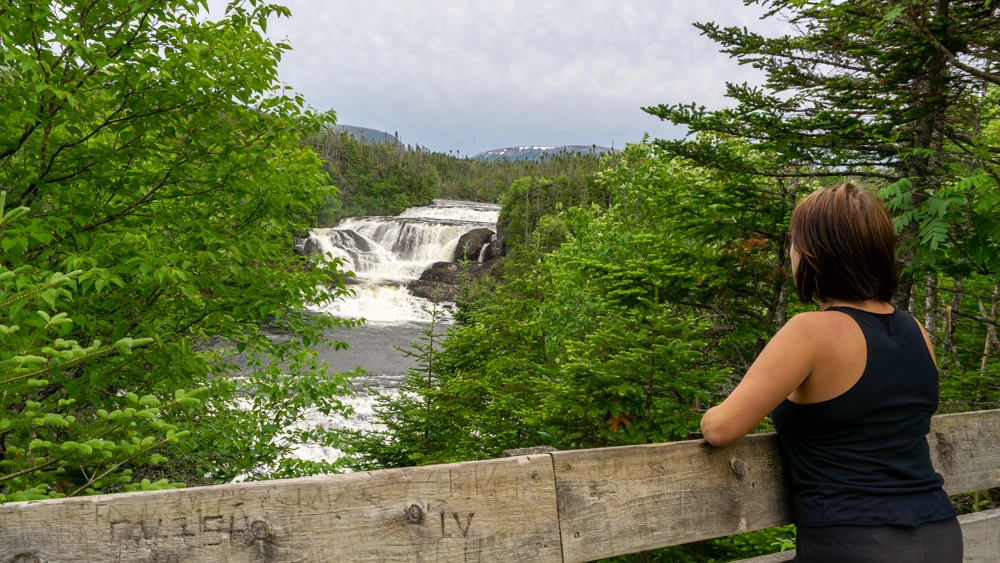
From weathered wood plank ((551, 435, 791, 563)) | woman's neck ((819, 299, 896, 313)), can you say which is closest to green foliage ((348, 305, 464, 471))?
weathered wood plank ((551, 435, 791, 563))

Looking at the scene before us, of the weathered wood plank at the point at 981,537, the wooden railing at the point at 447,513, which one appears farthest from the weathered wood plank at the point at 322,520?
the weathered wood plank at the point at 981,537

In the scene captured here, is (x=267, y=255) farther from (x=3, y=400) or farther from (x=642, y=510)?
(x=642, y=510)

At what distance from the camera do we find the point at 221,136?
408 cm

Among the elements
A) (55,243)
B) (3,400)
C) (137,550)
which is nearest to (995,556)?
(137,550)

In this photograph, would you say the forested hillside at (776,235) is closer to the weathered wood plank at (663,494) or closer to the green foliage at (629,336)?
the green foliage at (629,336)

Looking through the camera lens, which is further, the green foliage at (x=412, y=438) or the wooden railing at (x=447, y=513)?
the green foliage at (x=412, y=438)

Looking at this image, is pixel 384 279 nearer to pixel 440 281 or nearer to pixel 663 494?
pixel 440 281

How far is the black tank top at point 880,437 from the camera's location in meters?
1.38

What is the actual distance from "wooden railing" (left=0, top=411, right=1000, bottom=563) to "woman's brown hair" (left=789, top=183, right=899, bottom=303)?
0.49m

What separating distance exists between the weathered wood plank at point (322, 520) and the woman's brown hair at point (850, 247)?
2.81 feet

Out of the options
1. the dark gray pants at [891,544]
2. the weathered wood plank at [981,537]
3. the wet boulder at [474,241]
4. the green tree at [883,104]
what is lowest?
the weathered wood plank at [981,537]

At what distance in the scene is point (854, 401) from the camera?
1.38 meters

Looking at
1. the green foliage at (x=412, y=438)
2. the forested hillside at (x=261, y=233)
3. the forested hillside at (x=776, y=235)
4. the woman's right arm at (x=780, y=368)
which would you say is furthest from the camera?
the green foliage at (x=412, y=438)

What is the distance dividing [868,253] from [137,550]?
5.60ft
